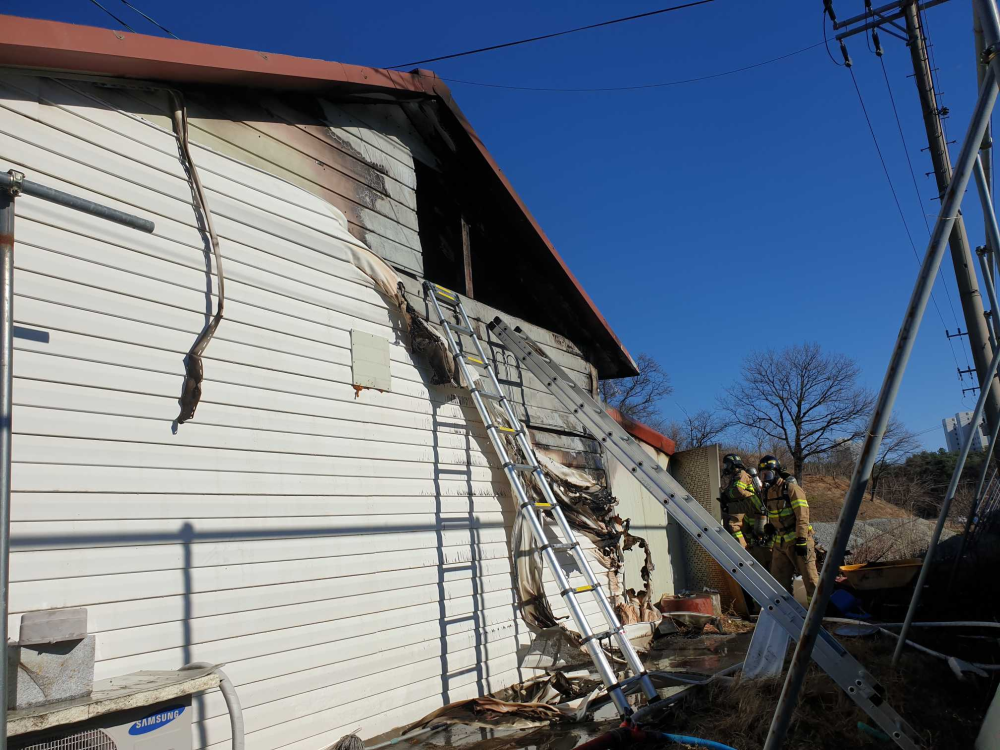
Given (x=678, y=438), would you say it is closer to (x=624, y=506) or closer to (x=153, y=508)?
(x=624, y=506)

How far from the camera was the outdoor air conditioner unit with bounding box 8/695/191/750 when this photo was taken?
8.13 ft

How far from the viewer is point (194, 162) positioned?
413 centimetres

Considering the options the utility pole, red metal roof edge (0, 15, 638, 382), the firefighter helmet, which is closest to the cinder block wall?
the firefighter helmet

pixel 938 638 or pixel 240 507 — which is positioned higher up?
pixel 240 507

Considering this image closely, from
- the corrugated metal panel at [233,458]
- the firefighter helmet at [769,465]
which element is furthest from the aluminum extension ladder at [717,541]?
the firefighter helmet at [769,465]

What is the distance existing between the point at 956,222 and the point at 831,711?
870cm

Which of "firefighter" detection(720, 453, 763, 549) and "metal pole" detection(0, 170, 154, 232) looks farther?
"firefighter" detection(720, 453, 763, 549)

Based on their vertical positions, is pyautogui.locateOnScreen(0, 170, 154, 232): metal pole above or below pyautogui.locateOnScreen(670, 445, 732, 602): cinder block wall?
above

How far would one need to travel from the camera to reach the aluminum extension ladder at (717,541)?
3223mm

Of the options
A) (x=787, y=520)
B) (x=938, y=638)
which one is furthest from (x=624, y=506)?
(x=938, y=638)

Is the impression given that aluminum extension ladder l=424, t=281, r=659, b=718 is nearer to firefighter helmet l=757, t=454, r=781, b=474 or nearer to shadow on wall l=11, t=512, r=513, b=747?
shadow on wall l=11, t=512, r=513, b=747

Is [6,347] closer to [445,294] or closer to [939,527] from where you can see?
[445,294]

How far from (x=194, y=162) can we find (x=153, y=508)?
2.06 metres

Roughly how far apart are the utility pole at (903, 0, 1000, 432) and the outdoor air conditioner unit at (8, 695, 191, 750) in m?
9.78
